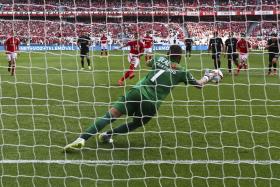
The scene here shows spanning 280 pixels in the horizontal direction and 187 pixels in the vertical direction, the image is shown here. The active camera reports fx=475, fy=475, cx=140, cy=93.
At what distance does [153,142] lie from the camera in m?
8.08

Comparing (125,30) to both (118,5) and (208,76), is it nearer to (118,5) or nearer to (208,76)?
(118,5)

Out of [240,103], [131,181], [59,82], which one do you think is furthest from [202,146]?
[59,82]

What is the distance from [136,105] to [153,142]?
101 cm

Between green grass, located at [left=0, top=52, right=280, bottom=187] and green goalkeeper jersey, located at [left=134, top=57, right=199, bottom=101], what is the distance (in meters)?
0.93

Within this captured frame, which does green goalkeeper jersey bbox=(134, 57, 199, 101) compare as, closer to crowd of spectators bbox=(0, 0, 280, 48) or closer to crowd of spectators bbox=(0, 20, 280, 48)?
crowd of spectators bbox=(0, 0, 280, 48)

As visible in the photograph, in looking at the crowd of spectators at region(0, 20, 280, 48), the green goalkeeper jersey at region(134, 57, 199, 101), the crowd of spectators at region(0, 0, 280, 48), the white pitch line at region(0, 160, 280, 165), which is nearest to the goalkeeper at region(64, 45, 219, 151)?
the green goalkeeper jersey at region(134, 57, 199, 101)

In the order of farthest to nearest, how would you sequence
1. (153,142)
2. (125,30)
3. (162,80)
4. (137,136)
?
(125,30), (137,136), (153,142), (162,80)

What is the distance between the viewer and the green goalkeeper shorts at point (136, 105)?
7.25 m

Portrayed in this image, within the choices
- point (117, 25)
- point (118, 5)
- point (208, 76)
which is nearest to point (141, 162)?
point (208, 76)

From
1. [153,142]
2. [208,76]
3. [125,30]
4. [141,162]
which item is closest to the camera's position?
[141,162]

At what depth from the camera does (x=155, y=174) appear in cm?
628

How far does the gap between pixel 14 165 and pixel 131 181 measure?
1742 mm

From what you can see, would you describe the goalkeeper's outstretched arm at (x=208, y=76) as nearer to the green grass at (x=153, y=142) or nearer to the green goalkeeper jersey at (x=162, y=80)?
the green goalkeeper jersey at (x=162, y=80)

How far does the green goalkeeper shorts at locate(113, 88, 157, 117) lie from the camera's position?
23.8ft
